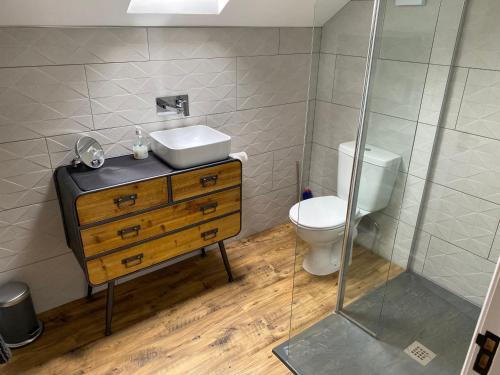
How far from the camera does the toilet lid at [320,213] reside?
237 cm

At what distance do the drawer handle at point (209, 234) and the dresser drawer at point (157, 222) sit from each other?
0.09 meters

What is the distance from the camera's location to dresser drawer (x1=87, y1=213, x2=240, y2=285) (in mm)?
1998

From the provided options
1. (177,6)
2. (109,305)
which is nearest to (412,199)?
(177,6)

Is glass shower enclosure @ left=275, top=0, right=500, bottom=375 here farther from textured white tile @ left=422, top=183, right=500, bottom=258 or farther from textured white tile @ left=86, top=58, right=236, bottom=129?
textured white tile @ left=86, top=58, right=236, bottom=129

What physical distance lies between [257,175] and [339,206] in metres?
0.70

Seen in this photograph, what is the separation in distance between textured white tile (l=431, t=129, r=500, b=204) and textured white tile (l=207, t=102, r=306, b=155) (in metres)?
1.07

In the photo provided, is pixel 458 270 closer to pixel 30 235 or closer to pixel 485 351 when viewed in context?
pixel 485 351

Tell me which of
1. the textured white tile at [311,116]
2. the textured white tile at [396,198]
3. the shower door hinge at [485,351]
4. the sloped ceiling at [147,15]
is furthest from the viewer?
the textured white tile at [311,116]

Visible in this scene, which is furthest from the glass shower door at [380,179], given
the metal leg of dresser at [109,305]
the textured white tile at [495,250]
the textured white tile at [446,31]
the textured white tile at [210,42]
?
the metal leg of dresser at [109,305]

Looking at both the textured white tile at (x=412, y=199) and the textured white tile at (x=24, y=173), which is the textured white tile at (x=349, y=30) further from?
the textured white tile at (x=24, y=173)

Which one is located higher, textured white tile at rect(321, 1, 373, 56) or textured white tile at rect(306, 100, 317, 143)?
textured white tile at rect(321, 1, 373, 56)

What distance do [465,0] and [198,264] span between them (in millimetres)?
2155

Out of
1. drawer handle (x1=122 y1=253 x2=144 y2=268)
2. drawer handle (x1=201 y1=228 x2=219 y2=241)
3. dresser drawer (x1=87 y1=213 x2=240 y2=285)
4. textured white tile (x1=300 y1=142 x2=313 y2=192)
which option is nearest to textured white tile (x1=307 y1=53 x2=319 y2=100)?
textured white tile (x1=300 y1=142 x2=313 y2=192)

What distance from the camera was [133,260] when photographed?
2088 mm
